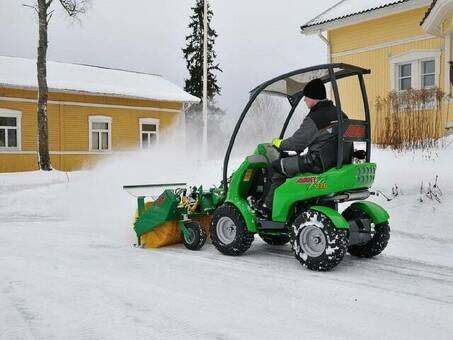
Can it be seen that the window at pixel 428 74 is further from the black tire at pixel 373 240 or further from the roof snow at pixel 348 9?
the black tire at pixel 373 240

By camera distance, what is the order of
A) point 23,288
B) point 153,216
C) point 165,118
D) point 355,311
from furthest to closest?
point 165,118
point 153,216
point 23,288
point 355,311

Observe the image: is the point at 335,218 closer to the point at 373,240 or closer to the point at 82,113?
the point at 373,240

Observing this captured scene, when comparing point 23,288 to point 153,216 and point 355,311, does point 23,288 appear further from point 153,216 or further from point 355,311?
point 355,311

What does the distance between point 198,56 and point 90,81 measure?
16.1 metres

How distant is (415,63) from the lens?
54.6 feet

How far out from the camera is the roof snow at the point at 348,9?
1703 cm

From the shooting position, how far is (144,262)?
19.1 feet

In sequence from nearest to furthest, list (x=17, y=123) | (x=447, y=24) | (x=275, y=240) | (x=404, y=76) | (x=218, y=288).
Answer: (x=218, y=288)
(x=275, y=240)
(x=447, y=24)
(x=404, y=76)
(x=17, y=123)

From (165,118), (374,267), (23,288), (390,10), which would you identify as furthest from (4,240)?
(165,118)

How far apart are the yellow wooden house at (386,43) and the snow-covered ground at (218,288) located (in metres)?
8.57

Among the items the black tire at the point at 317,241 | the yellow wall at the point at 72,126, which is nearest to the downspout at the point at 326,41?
the yellow wall at the point at 72,126

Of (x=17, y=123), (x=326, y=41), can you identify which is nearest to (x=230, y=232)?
(x=326, y=41)

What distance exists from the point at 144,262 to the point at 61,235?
2424mm

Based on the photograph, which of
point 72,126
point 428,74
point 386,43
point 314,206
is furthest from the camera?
point 72,126
